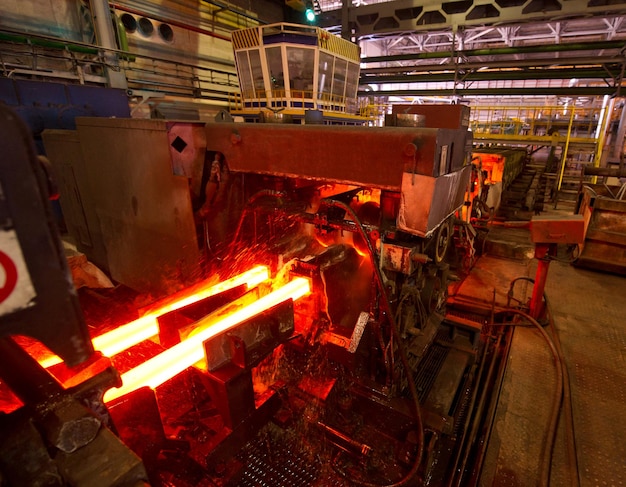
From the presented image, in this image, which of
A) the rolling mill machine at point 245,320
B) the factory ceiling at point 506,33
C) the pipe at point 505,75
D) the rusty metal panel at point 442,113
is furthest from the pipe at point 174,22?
the rusty metal panel at point 442,113

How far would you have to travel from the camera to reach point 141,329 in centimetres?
237

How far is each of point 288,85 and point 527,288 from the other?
857 cm

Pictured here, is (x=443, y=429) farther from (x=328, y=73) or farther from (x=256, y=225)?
(x=328, y=73)

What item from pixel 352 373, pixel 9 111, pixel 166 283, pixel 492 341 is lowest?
pixel 492 341

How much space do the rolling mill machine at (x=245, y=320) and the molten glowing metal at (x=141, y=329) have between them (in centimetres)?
1

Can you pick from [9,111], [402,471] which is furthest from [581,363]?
[9,111]

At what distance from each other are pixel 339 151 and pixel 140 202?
234 centimetres

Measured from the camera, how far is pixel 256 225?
3480mm

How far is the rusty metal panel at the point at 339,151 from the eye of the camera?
81.9 inches

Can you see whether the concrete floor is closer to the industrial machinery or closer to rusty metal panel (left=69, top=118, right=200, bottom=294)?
the industrial machinery

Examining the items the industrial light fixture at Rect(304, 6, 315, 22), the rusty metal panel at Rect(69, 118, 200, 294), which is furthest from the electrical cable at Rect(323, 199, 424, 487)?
the industrial light fixture at Rect(304, 6, 315, 22)

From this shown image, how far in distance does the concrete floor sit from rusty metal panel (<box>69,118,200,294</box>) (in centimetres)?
322

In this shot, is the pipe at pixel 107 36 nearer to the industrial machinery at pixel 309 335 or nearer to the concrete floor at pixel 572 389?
the industrial machinery at pixel 309 335

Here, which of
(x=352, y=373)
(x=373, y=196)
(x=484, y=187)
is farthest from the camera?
(x=484, y=187)
